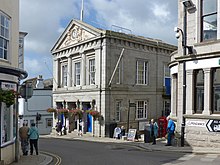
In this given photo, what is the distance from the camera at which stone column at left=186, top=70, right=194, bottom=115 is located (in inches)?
662

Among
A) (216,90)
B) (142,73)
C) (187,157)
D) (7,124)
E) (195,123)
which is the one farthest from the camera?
(142,73)

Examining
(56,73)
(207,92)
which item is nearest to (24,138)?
(207,92)

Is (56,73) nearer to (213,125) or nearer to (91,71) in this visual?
(91,71)

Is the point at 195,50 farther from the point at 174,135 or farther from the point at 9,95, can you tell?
the point at 9,95

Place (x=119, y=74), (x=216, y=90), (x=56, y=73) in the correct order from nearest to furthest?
1. (x=216, y=90)
2. (x=119, y=74)
3. (x=56, y=73)

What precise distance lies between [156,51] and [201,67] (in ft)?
55.1

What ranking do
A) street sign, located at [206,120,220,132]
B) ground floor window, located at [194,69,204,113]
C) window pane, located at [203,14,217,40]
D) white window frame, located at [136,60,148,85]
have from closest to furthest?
street sign, located at [206,120,220,132] < window pane, located at [203,14,217,40] < ground floor window, located at [194,69,204,113] < white window frame, located at [136,60,148,85]

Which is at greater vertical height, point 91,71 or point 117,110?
point 91,71

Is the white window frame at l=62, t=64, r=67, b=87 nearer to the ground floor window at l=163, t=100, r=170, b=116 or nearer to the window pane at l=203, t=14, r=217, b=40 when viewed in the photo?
the ground floor window at l=163, t=100, r=170, b=116

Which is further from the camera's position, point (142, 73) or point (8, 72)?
point (142, 73)

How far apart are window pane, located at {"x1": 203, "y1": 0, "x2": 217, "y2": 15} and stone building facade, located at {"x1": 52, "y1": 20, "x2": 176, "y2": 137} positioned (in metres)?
12.5

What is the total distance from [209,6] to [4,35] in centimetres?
1071

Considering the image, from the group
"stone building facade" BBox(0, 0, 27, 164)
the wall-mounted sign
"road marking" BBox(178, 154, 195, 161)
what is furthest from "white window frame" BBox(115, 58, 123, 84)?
"stone building facade" BBox(0, 0, 27, 164)

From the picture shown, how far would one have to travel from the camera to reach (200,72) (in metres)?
16.8
